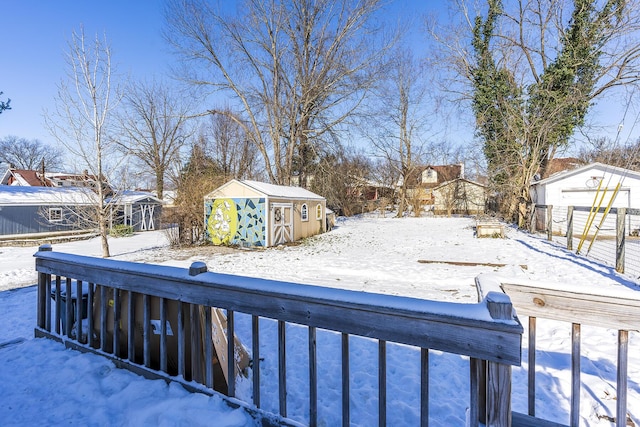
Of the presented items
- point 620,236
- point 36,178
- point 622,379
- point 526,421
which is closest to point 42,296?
point 526,421

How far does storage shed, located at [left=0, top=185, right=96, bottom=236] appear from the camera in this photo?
15430mm

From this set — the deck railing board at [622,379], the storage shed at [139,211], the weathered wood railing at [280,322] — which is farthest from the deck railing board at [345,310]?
the storage shed at [139,211]

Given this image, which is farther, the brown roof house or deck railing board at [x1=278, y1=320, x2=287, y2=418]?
the brown roof house

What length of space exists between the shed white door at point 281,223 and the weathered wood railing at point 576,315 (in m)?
10.7

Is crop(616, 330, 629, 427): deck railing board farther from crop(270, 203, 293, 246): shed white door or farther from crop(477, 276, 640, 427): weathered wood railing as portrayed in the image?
crop(270, 203, 293, 246): shed white door

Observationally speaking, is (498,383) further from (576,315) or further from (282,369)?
(282,369)

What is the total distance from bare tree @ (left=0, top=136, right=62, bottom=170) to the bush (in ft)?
97.5

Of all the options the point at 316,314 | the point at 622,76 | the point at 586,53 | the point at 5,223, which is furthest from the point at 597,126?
the point at 5,223

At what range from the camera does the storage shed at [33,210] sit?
15430 mm

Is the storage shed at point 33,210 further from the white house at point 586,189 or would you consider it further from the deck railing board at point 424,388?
the white house at point 586,189

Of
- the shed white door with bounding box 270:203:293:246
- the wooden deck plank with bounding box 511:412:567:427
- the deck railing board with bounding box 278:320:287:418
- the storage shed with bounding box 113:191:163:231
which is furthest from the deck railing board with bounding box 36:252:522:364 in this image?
the storage shed with bounding box 113:191:163:231

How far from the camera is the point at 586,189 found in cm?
1486

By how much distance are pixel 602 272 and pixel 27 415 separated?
28.6ft

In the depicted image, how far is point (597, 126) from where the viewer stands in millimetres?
16344
